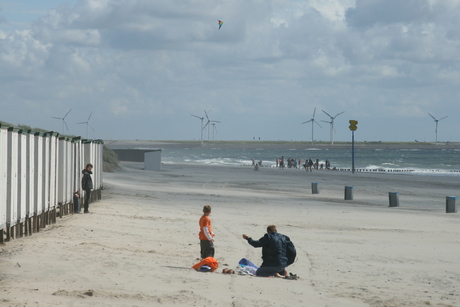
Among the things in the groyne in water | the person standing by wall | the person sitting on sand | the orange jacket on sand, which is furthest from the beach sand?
the person standing by wall

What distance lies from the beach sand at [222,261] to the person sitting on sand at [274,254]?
1.31 ft

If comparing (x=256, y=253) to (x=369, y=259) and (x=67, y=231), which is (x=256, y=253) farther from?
(x=67, y=231)

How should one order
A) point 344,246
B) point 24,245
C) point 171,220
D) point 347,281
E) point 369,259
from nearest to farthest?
point 347,281
point 24,245
point 369,259
point 344,246
point 171,220

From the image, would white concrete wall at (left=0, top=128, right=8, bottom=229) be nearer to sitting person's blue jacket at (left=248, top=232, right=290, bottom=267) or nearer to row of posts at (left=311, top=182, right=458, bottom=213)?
sitting person's blue jacket at (left=248, top=232, right=290, bottom=267)

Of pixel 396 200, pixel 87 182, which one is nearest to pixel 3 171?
pixel 87 182

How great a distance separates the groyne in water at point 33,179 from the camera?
553 inches

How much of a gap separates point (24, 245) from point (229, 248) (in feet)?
16.1

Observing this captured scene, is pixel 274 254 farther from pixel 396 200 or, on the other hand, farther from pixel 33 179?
pixel 396 200

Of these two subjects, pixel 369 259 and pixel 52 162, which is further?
pixel 52 162

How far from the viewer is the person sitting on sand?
42.3 feet

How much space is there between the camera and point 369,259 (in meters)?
15.7

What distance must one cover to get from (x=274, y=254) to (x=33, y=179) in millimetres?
6647

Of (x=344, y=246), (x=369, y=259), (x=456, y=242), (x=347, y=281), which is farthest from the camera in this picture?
(x=456, y=242)

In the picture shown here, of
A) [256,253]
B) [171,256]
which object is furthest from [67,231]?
[256,253]
